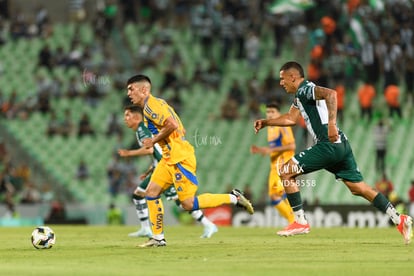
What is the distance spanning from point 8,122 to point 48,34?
15.8 ft

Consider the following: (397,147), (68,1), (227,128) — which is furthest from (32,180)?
(397,147)

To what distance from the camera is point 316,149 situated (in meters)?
15.7

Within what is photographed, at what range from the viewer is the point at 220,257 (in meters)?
13.5

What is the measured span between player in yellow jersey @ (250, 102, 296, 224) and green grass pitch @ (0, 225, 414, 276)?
280 cm

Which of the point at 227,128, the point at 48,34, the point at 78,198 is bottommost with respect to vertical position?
the point at 78,198

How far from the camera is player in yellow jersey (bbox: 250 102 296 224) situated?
20.9 meters

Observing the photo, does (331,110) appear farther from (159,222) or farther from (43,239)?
(43,239)

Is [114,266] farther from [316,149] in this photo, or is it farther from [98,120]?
[98,120]

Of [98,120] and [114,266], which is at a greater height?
[98,120]

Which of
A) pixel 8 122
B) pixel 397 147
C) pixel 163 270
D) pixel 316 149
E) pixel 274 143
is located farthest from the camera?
pixel 8 122

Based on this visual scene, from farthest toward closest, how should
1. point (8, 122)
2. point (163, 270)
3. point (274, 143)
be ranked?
point (8, 122) → point (274, 143) → point (163, 270)

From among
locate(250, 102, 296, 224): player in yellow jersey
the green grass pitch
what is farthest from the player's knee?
locate(250, 102, 296, 224): player in yellow jersey

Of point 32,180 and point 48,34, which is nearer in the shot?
point 32,180

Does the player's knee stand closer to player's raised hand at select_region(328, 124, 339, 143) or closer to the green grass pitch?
the green grass pitch
